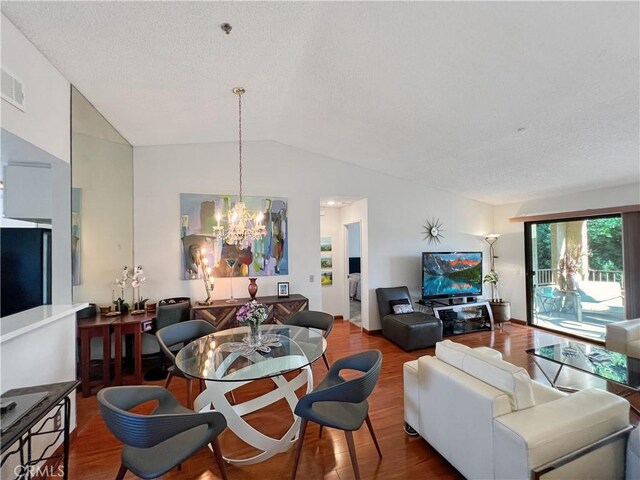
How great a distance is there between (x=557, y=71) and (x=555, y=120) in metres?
0.78

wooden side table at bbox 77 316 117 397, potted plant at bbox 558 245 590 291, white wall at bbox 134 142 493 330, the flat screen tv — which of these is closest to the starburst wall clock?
white wall at bbox 134 142 493 330

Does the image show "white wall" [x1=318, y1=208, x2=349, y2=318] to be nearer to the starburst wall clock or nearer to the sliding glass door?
the starburst wall clock

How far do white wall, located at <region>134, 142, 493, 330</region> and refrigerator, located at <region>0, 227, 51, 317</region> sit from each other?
1362 millimetres

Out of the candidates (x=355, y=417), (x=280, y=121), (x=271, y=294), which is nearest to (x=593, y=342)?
(x=355, y=417)

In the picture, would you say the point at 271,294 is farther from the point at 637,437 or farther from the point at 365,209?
the point at 637,437

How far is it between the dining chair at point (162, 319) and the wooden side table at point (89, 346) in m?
0.45

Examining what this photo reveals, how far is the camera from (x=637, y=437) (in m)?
1.39

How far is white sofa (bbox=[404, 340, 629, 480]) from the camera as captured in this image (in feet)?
4.38

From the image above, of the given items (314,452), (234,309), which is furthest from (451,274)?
(314,452)

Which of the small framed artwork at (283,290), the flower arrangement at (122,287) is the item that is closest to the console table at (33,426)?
the flower arrangement at (122,287)

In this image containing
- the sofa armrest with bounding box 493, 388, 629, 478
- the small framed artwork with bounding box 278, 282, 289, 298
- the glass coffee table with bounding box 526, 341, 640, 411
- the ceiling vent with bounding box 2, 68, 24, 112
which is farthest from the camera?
the small framed artwork with bounding box 278, 282, 289, 298

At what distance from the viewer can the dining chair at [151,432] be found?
1270 millimetres

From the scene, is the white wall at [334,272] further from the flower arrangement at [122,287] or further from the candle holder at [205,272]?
the flower arrangement at [122,287]

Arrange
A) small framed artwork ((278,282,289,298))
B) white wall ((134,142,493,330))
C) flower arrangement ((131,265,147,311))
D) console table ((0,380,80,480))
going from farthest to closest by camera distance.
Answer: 1. small framed artwork ((278,282,289,298))
2. white wall ((134,142,493,330))
3. flower arrangement ((131,265,147,311))
4. console table ((0,380,80,480))
